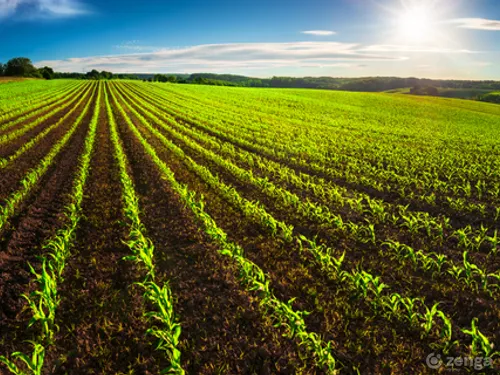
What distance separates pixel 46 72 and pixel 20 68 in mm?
11372

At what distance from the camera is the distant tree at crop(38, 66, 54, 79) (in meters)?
133

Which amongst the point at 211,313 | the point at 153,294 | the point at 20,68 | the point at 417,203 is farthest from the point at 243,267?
the point at 20,68

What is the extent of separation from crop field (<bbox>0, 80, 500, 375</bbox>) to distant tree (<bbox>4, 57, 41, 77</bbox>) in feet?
460

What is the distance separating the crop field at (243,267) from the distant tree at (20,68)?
140179mm

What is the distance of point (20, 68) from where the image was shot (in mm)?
123000

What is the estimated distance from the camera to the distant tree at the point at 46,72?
13262 centimetres

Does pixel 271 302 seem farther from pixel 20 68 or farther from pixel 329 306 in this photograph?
pixel 20 68

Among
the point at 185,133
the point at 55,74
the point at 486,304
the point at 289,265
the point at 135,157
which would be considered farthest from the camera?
the point at 55,74

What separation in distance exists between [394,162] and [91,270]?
15247 mm

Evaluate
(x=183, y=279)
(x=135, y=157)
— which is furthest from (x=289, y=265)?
(x=135, y=157)

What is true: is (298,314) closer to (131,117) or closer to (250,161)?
(250,161)

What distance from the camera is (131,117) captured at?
93.1 ft

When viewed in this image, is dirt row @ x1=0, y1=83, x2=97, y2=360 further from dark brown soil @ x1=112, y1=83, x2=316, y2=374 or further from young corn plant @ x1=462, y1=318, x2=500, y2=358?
young corn plant @ x1=462, y1=318, x2=500, y2=358

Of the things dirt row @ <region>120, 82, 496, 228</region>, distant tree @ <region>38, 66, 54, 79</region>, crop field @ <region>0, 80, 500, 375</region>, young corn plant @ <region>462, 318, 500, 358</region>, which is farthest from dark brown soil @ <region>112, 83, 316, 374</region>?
distant tree @ <region>38, 66, 54, 79</region>
